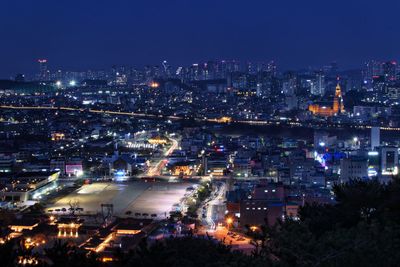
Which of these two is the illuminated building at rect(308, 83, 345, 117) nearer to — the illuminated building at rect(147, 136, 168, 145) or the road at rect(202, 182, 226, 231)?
the illuminated building at rect(147, 136, 168, 145)

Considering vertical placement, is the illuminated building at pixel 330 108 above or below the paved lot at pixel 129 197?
above

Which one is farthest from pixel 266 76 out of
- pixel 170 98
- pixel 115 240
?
pixel 115 240

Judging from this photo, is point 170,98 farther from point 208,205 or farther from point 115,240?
point 115,240

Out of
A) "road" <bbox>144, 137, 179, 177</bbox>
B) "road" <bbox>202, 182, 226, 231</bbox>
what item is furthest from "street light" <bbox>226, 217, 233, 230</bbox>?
"road" <bbox>144, 137, 179, 177</bbox>

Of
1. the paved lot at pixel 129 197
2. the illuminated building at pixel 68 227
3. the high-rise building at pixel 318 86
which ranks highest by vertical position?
the high-rise building at pixel 318 86

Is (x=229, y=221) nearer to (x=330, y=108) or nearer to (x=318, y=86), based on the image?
(x=330, y=108)

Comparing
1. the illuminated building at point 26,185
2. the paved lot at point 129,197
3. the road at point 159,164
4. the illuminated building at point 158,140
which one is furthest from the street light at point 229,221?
the illuminated building at point 158,140

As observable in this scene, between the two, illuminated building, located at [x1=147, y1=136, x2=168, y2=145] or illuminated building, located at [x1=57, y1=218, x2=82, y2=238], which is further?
illuminated building, located at [x1=147, y1=136, x2=168, y2=145]

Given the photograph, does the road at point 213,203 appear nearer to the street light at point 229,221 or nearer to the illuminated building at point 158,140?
the street light at point 229,221
